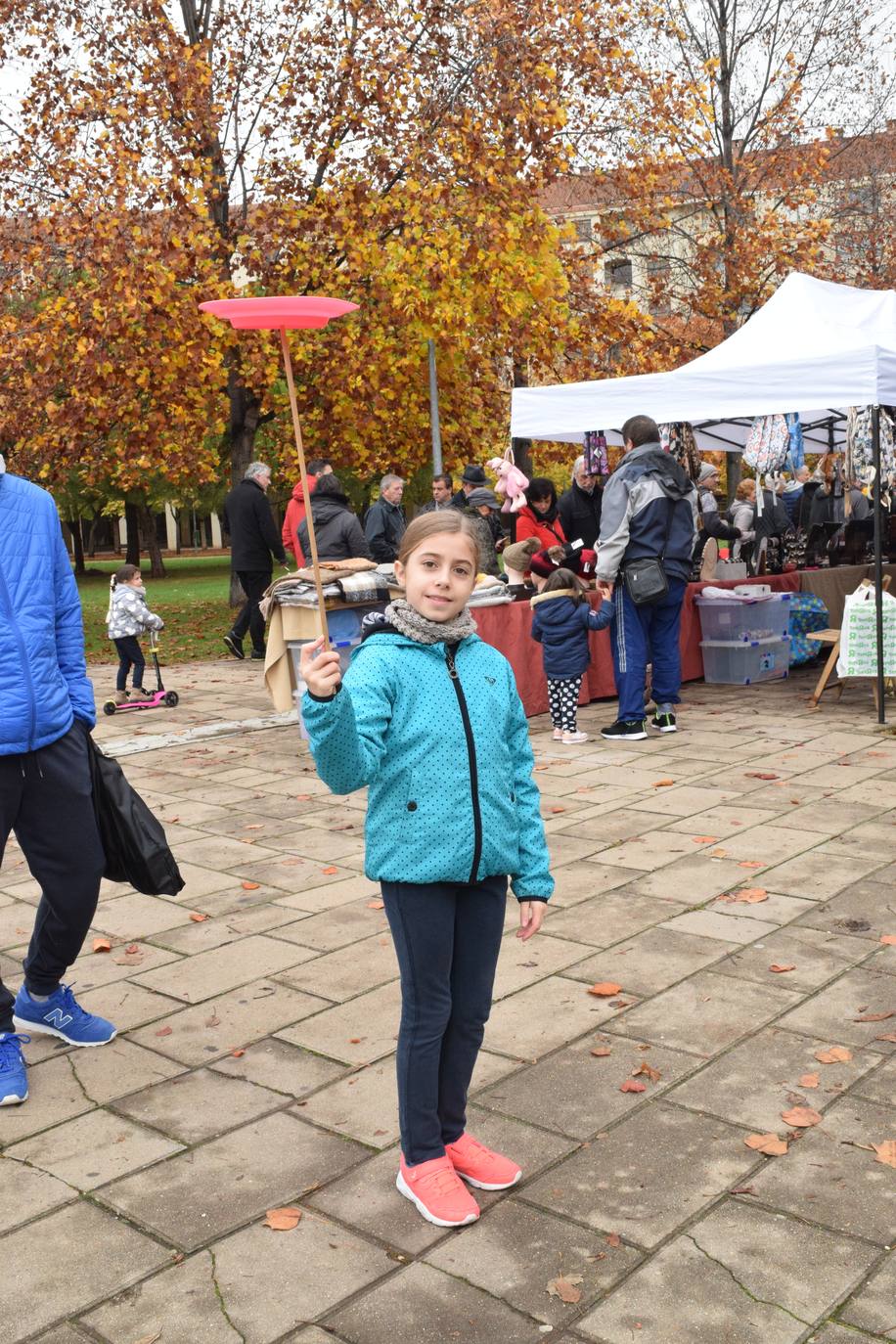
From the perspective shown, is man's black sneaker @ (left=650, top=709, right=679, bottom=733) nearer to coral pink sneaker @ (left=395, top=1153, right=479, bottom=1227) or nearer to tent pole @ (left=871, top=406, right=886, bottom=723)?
tent pole @ (left=871, top=406, right=886, bottom=723)

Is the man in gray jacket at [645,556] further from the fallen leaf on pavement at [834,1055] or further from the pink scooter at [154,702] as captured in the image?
the fallen leaf on pavement at [834,1055]

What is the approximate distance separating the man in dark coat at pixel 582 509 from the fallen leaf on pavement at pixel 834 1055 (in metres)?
8.17

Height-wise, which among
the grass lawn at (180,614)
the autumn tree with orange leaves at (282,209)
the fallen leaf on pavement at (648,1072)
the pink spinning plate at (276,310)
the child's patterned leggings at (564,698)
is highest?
the autumn tree with orange leaves at (282,209)

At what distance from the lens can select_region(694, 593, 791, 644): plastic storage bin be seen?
11234mm

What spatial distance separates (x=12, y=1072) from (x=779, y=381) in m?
7.29

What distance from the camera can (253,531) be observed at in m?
14.1

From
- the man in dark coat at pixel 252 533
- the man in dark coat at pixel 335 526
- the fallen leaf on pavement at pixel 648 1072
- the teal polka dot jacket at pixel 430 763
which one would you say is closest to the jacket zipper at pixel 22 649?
the teal polka dot jacket at pixel 430 763

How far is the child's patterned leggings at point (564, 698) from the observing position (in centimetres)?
888

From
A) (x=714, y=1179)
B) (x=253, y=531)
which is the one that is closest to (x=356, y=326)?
(x=253, y=531)

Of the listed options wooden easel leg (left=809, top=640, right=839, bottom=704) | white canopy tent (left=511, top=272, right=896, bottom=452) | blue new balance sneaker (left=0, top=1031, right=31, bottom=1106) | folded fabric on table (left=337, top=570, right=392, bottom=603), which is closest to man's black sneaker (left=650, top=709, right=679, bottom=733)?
wooden easel leg (left=809, top=640, right=839, bottom=704)

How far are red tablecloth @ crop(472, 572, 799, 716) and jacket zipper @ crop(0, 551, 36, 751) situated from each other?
6110 millimetres

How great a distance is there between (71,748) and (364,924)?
181cm

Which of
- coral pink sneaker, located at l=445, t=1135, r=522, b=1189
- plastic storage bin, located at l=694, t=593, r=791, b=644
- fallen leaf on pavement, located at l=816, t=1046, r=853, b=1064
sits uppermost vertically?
plastic storage bin, located at l=694, t=593, r=791, b=644

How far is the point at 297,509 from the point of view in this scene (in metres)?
12.1
